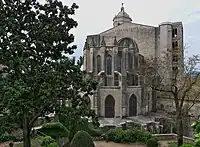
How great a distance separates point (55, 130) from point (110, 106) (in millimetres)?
22369

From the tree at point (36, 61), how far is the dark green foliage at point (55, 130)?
31.0ft

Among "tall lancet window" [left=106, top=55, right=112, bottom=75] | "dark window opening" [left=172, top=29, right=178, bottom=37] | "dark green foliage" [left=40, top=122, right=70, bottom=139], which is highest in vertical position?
"dark window opening" [left=172, top=29, right=178, bottom=37]

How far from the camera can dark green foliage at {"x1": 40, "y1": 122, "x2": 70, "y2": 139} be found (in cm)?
2443

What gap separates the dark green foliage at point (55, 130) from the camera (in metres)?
24.4

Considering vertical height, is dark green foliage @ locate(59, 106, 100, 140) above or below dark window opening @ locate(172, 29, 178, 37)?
below

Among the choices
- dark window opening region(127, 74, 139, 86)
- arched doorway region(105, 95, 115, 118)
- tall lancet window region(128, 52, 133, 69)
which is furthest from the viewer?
tall lancet window region(128, 52, 133, 69)

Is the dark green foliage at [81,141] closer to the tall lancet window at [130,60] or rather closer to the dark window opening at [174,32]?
the tall lancet window at [130,60]

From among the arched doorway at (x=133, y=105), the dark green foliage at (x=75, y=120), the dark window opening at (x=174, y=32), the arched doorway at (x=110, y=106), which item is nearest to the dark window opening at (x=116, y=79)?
the arched doorway at (x=110, y=106)

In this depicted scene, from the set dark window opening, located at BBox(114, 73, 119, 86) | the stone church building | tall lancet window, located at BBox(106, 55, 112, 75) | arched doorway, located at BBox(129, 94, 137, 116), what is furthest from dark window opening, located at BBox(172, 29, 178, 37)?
arched doorway, located at BBox(129, 94, 137, 116)

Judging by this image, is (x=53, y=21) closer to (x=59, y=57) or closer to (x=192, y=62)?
(x=59, y=57)

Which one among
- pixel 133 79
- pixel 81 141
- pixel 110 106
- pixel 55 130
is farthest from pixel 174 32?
pixel 81 141

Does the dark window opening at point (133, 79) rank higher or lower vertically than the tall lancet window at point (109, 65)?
lower

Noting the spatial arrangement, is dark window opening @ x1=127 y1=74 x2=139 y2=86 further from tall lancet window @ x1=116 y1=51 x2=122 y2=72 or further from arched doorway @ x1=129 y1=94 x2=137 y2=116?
arched doorway @ x1=129 y1=94 x2=137 y2=116

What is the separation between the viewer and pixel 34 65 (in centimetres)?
1350
